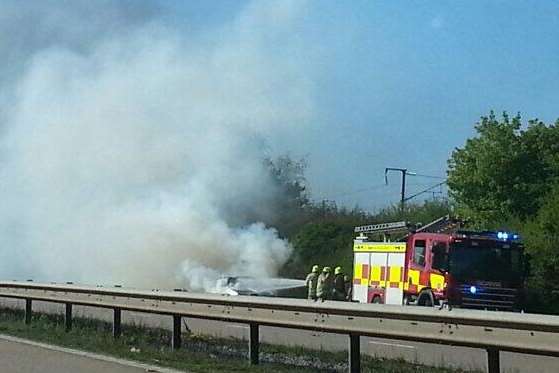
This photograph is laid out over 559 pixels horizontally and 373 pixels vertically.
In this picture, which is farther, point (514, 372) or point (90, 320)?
point (90, 320)

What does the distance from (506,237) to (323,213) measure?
3938cm

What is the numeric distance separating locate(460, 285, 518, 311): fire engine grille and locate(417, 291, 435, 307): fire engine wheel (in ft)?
2.89

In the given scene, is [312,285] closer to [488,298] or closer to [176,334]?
[488,298]

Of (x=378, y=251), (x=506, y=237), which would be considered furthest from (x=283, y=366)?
(x=378, y=251)

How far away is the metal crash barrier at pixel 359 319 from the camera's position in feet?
29.4

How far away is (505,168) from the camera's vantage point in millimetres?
40656

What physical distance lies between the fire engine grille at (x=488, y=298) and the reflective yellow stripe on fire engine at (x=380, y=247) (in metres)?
3.13

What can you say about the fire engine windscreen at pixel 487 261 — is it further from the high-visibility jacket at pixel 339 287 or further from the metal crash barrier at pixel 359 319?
the metal crash barrier at pixel 359 319

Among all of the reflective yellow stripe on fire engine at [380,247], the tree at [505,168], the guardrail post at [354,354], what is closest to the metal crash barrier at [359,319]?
the guardrail post at [354,354]

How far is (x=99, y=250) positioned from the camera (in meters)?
49.7

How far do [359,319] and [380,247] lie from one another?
18.8 metres

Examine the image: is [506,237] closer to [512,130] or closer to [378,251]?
[378,251]

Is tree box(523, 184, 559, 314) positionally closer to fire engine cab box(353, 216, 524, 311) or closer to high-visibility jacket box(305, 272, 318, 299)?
fire engine cab box(353, 216, 524, 311)

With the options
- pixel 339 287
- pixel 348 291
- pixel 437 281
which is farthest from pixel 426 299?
pixel 348 291
